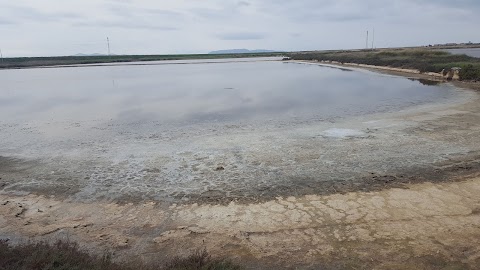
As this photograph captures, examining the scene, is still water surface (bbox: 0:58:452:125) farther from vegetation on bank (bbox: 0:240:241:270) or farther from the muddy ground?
vegetation on bank (bbox: 0:240:241:270)

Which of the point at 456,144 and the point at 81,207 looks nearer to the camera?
the point at 81,207

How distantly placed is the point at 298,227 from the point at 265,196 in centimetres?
140

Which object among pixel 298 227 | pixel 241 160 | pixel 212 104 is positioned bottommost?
pixel 298 227

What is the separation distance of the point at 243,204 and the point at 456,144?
674cm

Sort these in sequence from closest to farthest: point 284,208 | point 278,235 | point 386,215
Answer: point 278,235 → point 386,215 → point 284,208

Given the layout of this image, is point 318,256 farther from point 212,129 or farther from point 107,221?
point 212,129

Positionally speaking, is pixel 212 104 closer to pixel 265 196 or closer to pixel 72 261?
pixel 265 196

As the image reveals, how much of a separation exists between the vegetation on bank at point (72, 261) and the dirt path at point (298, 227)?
0.50m

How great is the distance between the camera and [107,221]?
248 inches

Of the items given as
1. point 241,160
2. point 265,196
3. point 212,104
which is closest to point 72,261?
point 265,196

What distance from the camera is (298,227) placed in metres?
5.85

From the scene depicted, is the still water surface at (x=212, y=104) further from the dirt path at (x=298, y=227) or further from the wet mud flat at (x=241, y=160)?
the dirt path at (x=298, y=227)

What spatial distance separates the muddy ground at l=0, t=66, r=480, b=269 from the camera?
5.27 m

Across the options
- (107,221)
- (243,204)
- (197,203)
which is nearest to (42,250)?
(107,221)
